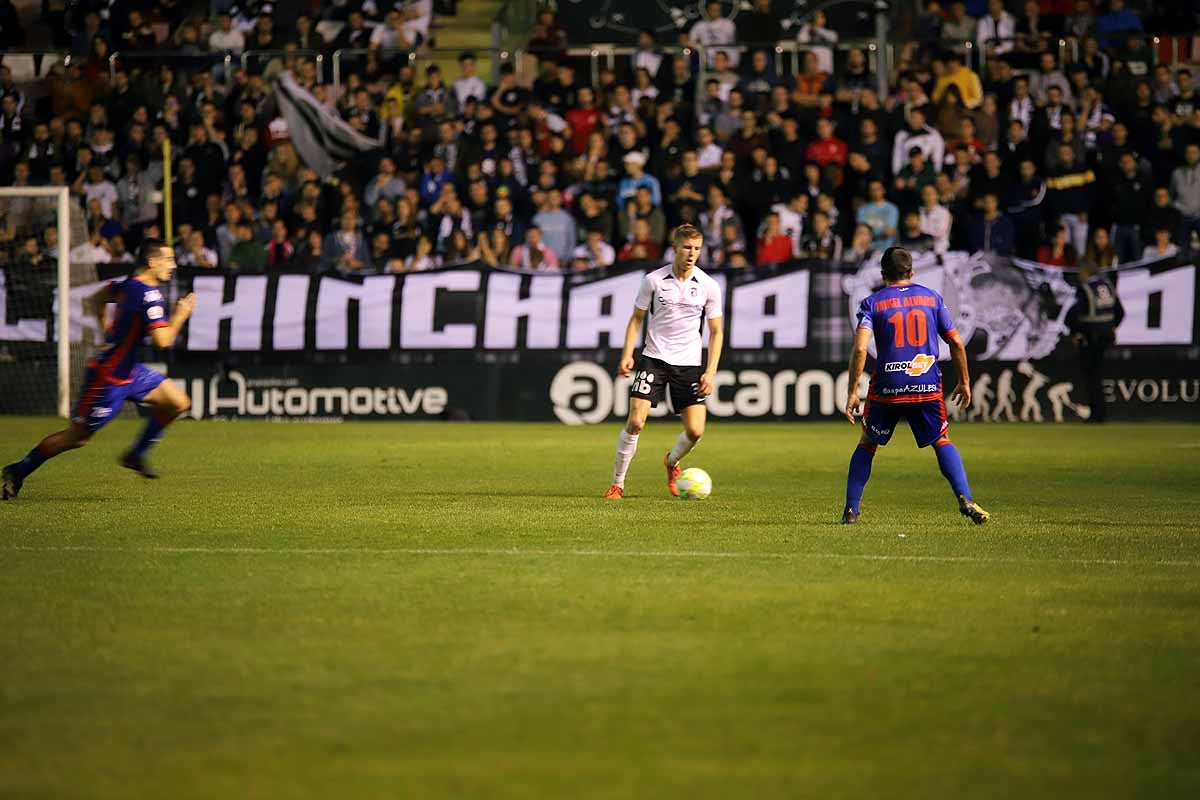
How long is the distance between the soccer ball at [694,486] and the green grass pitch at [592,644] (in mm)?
170

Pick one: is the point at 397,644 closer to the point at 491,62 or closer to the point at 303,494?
the point at 303,494

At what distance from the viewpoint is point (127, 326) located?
12.6m

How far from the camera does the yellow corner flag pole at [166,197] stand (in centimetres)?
2370

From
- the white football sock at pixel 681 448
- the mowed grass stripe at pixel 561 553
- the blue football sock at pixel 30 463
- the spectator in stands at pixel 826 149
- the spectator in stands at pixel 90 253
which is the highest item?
the spectator in stands at pixel 826 149

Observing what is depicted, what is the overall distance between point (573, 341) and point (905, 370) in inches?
466

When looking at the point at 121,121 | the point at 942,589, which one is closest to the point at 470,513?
the point at 942,589

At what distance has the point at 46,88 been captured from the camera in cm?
2753

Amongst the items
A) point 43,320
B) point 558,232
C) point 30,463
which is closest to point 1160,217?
point 558,232

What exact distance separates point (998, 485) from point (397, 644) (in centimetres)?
831

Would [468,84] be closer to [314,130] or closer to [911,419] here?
[314,130]

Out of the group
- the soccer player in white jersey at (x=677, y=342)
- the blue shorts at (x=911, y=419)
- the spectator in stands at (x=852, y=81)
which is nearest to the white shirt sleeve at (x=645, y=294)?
the soccer player in white jersey at (x=677, y=342)

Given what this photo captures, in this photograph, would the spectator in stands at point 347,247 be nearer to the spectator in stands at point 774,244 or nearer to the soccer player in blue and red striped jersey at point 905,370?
the spectator in stands at point 774,244

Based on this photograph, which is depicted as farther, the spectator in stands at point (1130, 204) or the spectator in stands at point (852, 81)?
the spectator in stands at point (852, 81)

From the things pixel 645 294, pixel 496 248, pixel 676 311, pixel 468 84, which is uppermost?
pixel 468 84
